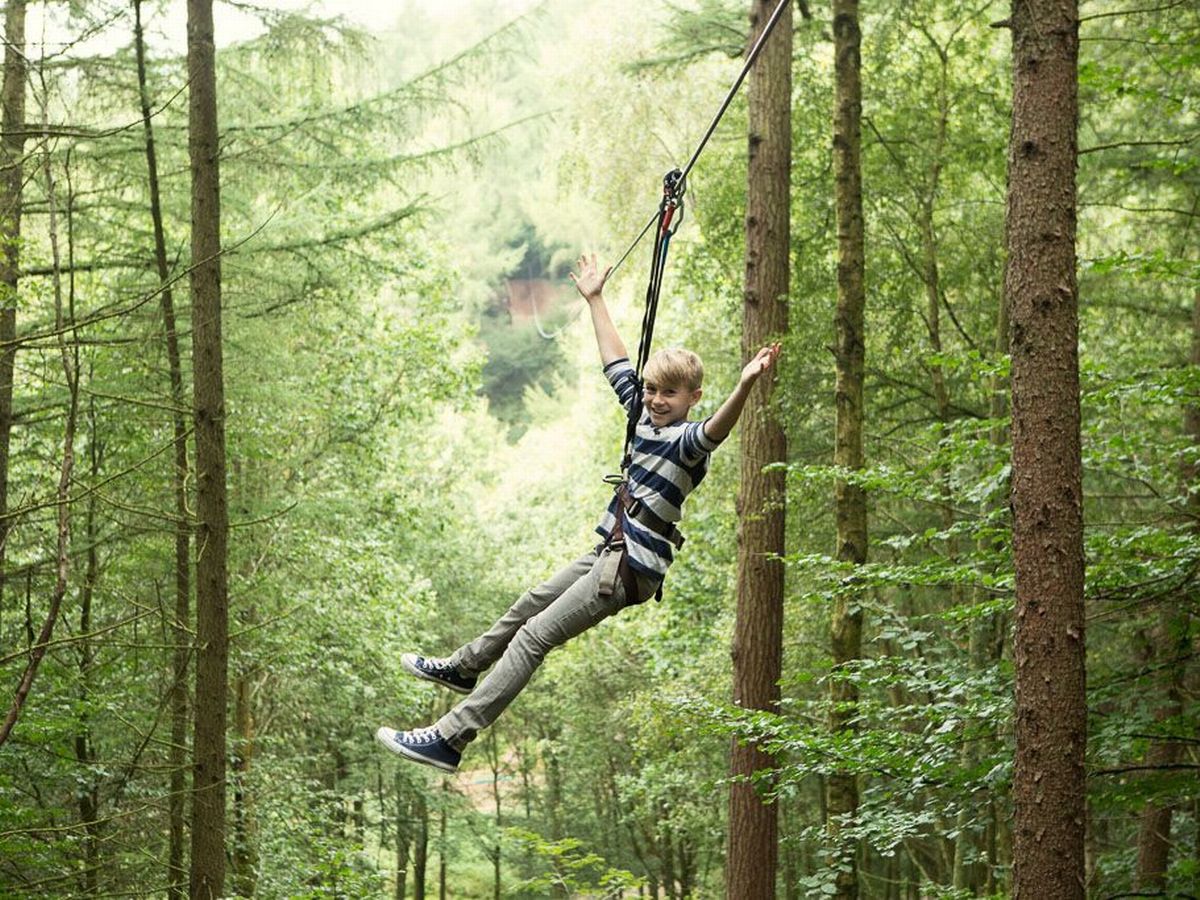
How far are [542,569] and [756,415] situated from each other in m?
18.3

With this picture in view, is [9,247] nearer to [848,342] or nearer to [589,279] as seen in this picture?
[589,279]

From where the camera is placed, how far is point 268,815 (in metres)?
12.8

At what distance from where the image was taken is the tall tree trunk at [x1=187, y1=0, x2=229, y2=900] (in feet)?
23.7

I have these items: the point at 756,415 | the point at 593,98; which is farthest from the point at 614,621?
the point at 756,415

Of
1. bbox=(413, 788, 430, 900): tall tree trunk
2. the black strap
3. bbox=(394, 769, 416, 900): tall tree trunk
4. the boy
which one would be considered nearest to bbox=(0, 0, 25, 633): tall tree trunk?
the boy

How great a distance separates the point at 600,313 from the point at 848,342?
10.9 ft

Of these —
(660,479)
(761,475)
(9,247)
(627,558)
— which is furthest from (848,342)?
(9,247)

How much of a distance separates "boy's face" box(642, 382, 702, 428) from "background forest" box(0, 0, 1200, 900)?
1.78 metres

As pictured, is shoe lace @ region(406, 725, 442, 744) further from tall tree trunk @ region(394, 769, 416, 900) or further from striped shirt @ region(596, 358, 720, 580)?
tall tree trunk @ region(394, 769, 416, 900)

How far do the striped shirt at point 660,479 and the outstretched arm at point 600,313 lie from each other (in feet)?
1.98

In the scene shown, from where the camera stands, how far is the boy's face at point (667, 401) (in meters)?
4.60

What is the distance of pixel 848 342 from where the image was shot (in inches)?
320

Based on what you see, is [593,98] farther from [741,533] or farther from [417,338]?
[741,533]

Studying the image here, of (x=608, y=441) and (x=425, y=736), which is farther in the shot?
(x=608, y=441)
